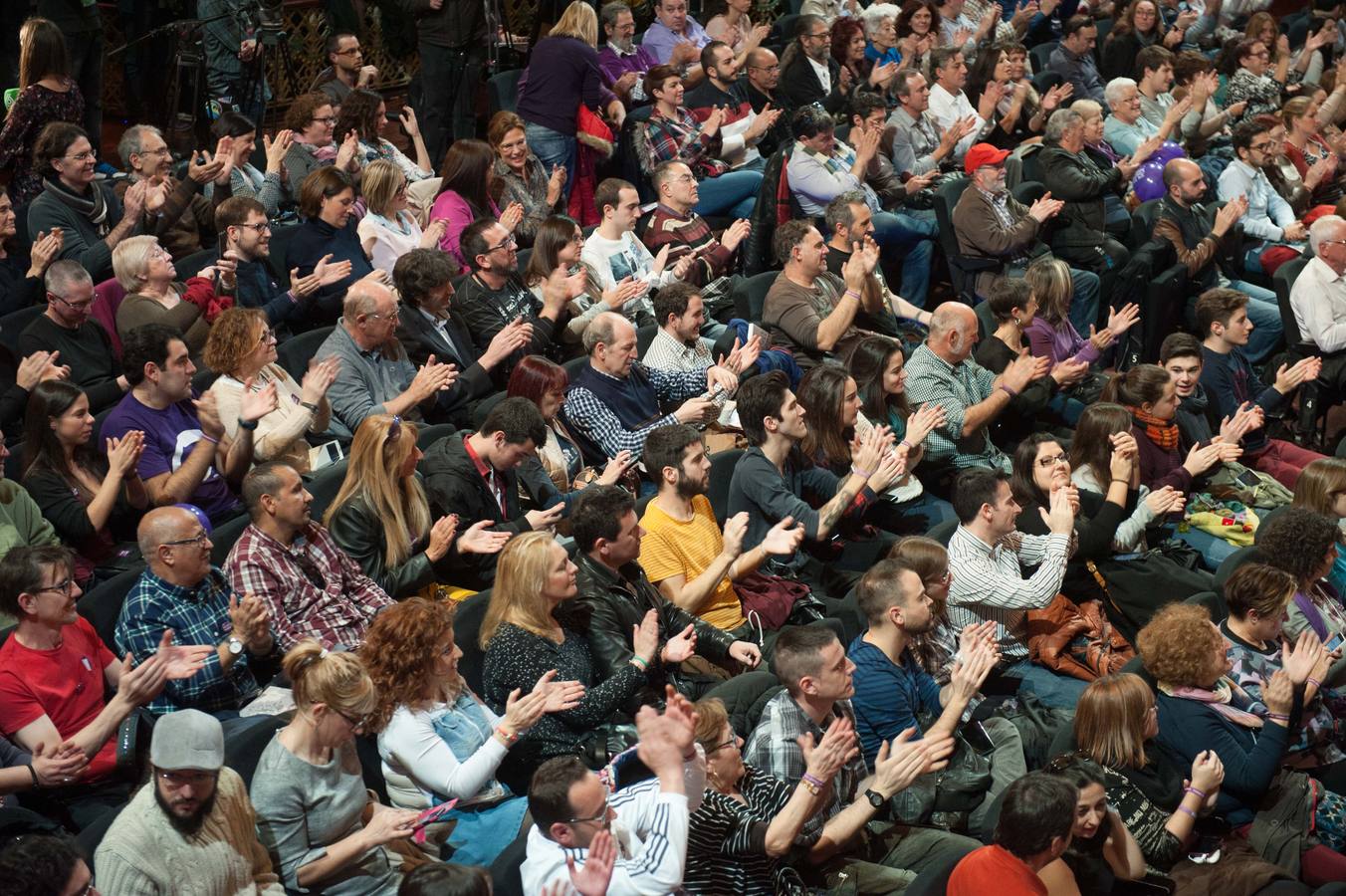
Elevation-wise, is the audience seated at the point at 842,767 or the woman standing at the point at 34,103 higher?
the woman standing at the point at 34,103

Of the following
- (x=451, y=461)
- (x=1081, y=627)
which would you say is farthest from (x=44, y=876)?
(x=1081, y=627)

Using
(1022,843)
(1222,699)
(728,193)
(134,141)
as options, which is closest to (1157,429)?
(1222,699)

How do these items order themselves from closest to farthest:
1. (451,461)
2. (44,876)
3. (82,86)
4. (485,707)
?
(44,876) < (485,707) < (451,461) < (82,86)

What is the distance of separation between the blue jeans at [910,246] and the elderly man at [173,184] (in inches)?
116

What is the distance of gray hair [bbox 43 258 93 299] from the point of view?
494cm

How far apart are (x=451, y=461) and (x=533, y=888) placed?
1725 millimetres

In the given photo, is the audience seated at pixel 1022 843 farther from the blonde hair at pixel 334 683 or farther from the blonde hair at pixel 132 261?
the blonde hair at pixel 132 261

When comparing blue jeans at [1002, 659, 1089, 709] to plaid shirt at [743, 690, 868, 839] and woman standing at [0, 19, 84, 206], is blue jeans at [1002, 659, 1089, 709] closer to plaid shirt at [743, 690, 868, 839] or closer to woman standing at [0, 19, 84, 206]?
plaid shirt at [743, 690, 868, 839]

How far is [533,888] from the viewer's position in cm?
312

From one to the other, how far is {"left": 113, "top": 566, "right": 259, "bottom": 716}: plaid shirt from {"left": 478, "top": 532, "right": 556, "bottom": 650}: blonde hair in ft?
2.02

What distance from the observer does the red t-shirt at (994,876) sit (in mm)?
3291

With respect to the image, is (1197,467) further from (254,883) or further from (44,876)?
(44,876)

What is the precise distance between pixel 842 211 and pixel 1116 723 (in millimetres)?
3149

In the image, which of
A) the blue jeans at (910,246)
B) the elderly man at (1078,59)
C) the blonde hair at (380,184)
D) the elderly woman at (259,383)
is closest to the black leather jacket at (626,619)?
the elderly woman at (259,383)
